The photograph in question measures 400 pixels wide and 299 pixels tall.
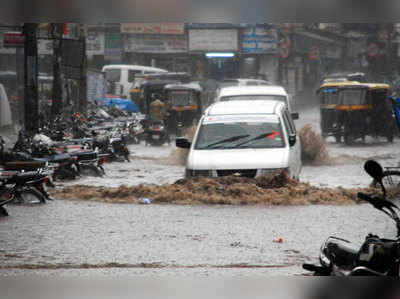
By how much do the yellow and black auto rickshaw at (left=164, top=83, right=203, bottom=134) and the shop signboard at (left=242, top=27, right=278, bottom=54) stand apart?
21618 millimetres

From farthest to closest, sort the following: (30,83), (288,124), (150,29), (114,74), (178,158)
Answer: (150,29) < (114,74) < (178,158) < (30,83) < (288,124)

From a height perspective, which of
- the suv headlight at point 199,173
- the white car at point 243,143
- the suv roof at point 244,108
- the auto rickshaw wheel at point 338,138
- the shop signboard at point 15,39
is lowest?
the auto rickshaw wheel at point 338,138

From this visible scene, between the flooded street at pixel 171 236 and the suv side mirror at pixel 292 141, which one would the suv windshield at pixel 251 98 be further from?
the flooded street at pixel 171 236

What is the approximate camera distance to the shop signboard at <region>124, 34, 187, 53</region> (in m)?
52.5

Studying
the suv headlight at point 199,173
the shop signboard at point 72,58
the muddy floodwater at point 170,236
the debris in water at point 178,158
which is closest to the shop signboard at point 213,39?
the shop signboard at point 72,58

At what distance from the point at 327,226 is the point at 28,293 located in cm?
690

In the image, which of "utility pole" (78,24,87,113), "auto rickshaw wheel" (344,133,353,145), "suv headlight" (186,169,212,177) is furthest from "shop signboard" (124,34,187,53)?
"suv headlight" (186,169,212,177)

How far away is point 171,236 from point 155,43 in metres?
43.4

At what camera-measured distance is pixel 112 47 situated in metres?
53.5

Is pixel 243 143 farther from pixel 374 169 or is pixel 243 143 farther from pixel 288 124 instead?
pixel 374 169

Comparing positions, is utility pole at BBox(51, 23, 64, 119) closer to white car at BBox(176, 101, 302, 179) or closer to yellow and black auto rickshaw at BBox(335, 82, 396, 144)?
yellow and black auto rickshaw at BBox(335, 82, 396, 144)

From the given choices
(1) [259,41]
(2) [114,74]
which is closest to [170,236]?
(2) [114,74]

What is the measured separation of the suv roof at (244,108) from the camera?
47.5 ft

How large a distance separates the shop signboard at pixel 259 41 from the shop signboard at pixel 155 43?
12.3 feet
